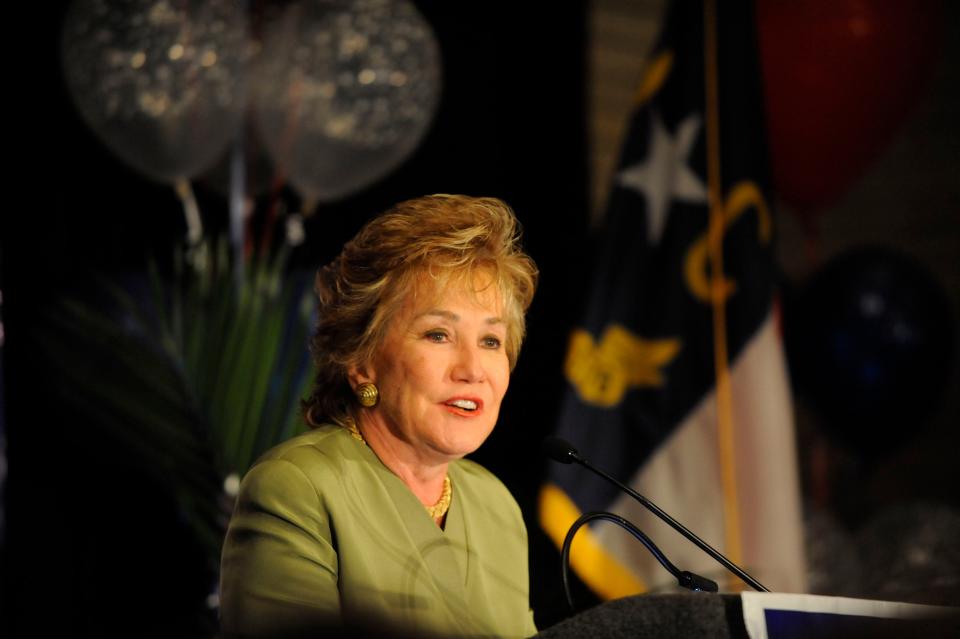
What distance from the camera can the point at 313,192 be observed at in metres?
2.45

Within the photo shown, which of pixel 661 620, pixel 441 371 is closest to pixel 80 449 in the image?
pixel 441 371

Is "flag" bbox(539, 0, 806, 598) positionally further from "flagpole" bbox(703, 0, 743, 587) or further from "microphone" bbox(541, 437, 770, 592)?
"microphone" bbox(541, 437, 770, 592)

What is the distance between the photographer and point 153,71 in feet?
6.98

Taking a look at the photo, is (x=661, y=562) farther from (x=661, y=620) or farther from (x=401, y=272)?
(x=401, y=272)

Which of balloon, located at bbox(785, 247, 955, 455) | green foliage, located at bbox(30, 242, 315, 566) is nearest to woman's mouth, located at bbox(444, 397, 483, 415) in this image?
green foliage, located at bbox(30, 242, 315, 566)

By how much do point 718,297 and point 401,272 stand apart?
1640 millimetres

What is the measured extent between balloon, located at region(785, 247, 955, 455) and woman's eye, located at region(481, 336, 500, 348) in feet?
7.86

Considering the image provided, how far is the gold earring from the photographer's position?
3.71 feet

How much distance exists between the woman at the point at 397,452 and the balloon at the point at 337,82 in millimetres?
1187

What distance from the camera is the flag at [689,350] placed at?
8.28 feet

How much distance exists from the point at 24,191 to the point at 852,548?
252 cm

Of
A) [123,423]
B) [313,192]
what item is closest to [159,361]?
[123,423]

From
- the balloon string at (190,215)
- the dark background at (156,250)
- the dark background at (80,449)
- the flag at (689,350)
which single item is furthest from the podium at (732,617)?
the balloon string at (190,215)

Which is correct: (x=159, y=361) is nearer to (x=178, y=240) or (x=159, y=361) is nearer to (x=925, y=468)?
(x=178, y=240)
